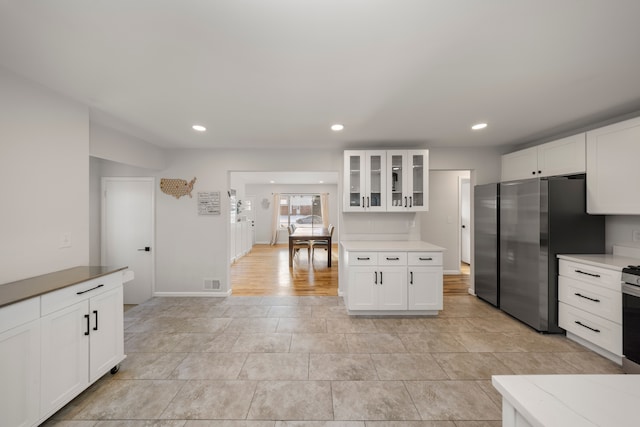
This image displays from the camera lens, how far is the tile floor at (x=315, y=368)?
67.0 inches

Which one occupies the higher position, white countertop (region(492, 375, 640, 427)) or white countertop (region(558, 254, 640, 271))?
white countertop (region(558, 254, 640, 271))

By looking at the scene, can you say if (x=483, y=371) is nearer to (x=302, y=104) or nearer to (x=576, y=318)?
(x=576, y=318)

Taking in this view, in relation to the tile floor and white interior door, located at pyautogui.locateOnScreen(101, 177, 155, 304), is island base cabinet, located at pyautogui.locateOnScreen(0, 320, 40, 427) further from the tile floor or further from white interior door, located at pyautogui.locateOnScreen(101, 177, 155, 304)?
white interior door, located at pyautogui.locateOnScreen(101, 177, 155, 304)

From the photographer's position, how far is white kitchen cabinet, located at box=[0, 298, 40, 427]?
1.36 metres

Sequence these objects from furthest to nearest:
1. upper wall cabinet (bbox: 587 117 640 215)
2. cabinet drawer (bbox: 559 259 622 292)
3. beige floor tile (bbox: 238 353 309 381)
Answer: upper wall cabinet (bbox: 587 117 640 215) < cabinet drawer (bbox: 559 259 622 292) < beige floor tile (bbox: 238 353 309 381)

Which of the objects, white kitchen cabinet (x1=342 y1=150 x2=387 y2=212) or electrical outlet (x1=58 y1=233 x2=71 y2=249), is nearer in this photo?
electrical outlet (x1=58 y1=233 x2=71 y2=249)

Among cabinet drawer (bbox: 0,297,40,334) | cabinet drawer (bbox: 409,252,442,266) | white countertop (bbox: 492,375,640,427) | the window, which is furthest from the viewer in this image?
the window

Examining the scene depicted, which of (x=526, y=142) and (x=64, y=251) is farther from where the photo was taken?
(x=526, y=142)

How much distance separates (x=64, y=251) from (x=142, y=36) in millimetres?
1819

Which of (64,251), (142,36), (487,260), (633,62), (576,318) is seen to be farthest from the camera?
(487,260)

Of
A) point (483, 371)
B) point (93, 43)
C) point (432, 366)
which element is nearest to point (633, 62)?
point (483, 371)

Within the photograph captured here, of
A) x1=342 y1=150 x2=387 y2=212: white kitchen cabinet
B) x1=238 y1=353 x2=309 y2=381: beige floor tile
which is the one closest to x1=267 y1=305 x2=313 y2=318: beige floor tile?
x1=238 y1=353 x2=309 y2=381: beige floor tile

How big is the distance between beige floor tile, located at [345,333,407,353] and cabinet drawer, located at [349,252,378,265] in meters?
0.81

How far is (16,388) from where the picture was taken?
4.62 feet
